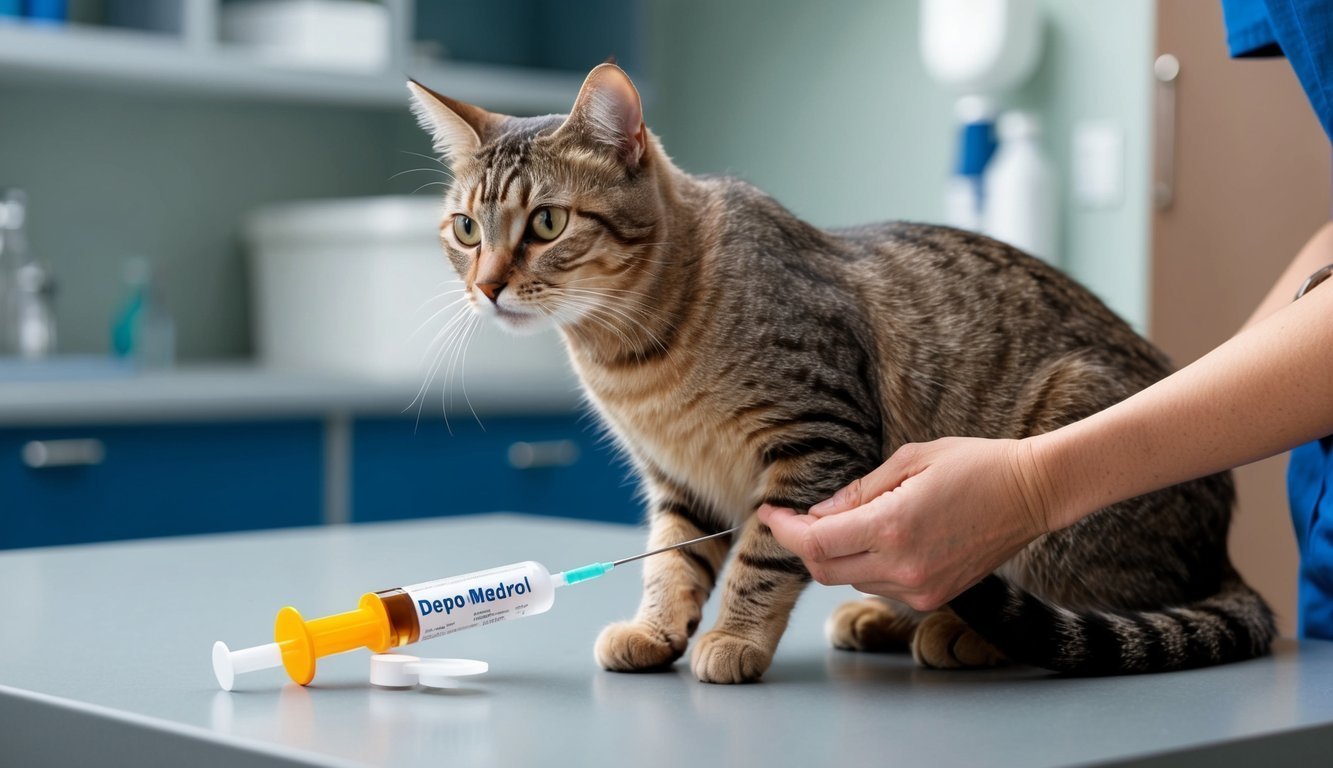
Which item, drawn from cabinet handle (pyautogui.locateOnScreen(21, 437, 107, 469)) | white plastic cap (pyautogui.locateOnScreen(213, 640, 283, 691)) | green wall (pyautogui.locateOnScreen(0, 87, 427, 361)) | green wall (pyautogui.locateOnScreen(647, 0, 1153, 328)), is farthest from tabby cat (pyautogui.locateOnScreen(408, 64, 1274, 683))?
green wall (pyautogui.locateOnScreen(0, 87, 427, 361))

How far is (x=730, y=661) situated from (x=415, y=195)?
9.48ft

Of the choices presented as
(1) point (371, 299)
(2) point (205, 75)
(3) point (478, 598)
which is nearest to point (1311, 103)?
(3) point (478, 598)

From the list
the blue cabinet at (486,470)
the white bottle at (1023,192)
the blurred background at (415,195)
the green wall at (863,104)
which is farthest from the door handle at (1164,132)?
the blue cabinet at (486,470)

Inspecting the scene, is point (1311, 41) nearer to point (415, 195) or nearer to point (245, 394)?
point (245, 394)

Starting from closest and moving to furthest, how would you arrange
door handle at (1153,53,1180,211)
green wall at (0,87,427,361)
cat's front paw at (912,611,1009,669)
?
cat's front paw at (912,611,1009,669) < door handle at (1153,53,1180,211) < green wall at (0,87,427,361)

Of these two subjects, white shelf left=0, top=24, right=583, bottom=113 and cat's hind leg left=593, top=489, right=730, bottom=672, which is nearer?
cat's hind leg left=593, top=489, right=730, bottom=672

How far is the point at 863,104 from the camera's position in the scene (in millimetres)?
3291

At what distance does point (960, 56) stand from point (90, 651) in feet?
7.42

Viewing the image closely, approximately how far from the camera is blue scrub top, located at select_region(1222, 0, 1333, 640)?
1.13 metres

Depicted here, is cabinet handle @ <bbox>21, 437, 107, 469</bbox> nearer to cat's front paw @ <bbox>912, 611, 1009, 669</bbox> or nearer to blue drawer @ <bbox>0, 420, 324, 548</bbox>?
blue drawer @ <bbox>0, 420, 324, 548</bbox>

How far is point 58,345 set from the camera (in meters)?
3.22

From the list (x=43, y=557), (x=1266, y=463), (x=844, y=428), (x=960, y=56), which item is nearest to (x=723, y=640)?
(x=844, y=428)

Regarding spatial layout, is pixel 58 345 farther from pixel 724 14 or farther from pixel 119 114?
pixel 724 14

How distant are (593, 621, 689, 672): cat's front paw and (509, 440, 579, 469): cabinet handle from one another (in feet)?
6.32
